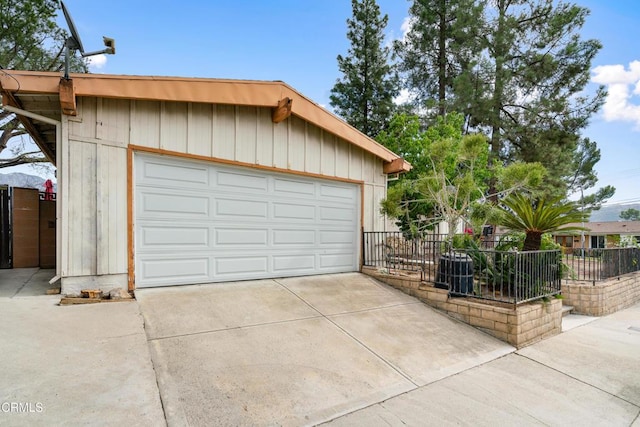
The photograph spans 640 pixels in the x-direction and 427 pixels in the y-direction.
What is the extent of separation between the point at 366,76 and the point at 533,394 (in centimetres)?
1581

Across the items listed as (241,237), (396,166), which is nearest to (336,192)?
(396,166)

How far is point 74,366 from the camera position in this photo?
97.7 inches

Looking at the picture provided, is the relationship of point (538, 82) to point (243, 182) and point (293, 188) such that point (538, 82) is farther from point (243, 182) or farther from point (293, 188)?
point (243, 182)

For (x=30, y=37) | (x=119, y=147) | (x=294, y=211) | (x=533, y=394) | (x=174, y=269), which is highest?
(x=30, y=37)

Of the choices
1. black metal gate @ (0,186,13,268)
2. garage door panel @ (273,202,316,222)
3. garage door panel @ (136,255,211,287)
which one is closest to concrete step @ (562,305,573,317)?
garage door panel @ (273,202,316,222)

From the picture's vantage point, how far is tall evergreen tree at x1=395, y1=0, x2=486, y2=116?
1366 cm

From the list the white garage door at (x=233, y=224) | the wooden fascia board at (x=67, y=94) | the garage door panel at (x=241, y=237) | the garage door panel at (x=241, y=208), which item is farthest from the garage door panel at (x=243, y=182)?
the wooden fascia board at (x=67, y=94)

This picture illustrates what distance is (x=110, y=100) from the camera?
4340 millimetres

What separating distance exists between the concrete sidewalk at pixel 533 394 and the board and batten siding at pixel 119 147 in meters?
3.90

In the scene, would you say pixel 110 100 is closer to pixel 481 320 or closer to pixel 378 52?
pixel 481 320

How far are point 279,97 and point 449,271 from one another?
13.7ft

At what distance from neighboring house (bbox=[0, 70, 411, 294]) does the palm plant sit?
120 inches

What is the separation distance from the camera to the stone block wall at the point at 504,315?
417 cm

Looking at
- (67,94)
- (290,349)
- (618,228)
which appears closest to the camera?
(290,349)
